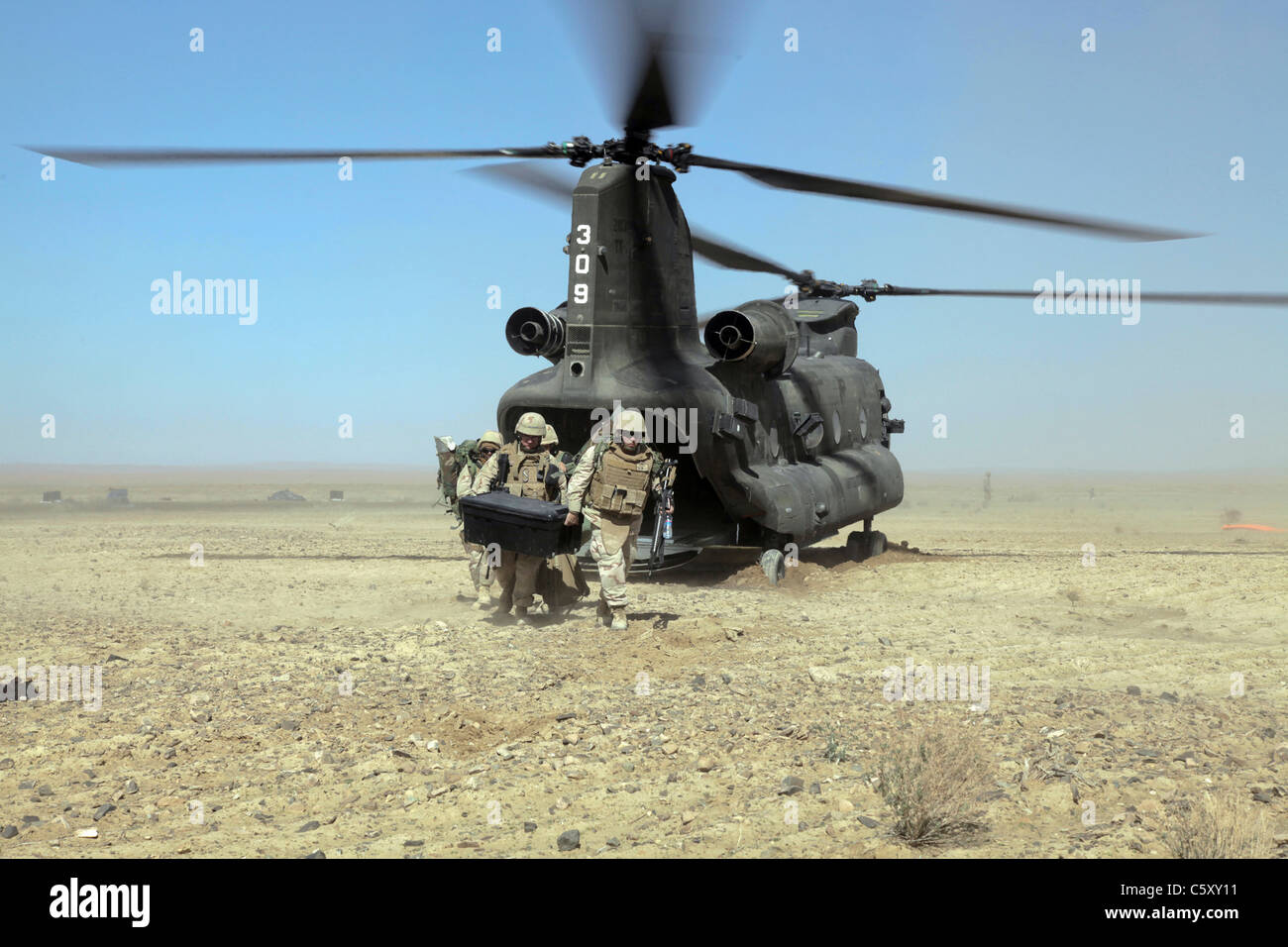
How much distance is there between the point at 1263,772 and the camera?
18.0ft

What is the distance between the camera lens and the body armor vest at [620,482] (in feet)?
31.9

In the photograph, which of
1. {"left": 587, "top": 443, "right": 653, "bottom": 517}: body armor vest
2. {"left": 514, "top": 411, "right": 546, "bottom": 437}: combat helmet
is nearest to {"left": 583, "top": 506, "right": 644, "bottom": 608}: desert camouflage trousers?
{"left": 587, "top": 443, "right": 653, "bottom": 517}: body armor vest

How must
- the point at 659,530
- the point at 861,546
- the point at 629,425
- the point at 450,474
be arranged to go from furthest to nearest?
the point at 861,546
the point at 450,474
the point at 659,530
the point at 629,425

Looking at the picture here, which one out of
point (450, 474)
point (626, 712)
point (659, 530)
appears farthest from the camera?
point (450, 474)

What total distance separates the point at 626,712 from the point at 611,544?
310cm

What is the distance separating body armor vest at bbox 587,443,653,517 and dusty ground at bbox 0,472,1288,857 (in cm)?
109

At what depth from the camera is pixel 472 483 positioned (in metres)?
11.1

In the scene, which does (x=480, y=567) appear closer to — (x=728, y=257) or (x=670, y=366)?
(x=670, y=366)

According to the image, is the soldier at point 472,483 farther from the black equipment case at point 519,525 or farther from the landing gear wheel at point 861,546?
the landing gear wheel at point 861,546

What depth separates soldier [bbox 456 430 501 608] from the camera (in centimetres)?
1097

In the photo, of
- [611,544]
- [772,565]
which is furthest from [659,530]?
[611,544]

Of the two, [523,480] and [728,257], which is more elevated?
[728,257]

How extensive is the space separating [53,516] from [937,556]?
21.8 metres
